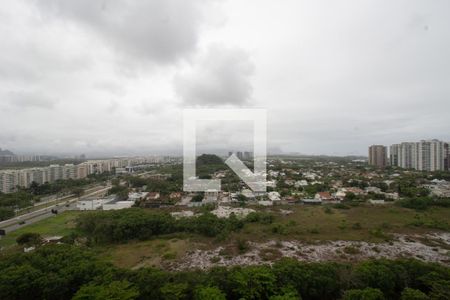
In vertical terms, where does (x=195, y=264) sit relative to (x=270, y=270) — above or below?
below

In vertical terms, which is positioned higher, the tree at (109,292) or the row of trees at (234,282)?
the tree at (109,292)

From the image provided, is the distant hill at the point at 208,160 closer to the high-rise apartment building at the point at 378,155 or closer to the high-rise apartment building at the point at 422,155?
the high-rise apartment building at the point at 378,155

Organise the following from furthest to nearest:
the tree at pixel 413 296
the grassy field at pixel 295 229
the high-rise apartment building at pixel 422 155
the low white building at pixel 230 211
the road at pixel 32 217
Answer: the high-rise apartment building at pixel 422 155
the low white building at pixel 230 211
the road at pixel 32 217
the grassy field at pixel 295 229
the tree at pixel 413 296

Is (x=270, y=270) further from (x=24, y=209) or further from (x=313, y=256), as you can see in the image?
(x=24, y=209)

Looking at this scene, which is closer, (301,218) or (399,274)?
(399,274)

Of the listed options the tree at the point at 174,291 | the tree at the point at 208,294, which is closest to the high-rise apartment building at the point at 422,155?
the tree at the point at 208,294

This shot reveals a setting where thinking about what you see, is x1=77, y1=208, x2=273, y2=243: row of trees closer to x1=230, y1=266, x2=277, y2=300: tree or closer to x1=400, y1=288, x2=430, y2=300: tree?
x1=230, y1=266, x2=277, y2=300: tree

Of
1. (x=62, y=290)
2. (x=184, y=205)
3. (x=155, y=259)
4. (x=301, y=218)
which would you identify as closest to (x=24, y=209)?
(x=184, y=205)
